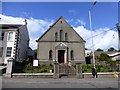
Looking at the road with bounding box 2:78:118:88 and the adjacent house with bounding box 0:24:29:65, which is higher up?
the adjacent house with bounding box 0:24:29:65

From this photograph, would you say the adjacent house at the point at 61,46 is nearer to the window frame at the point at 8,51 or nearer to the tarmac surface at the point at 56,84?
the window frame at the point at 8,51

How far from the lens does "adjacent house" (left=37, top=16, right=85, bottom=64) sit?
34031 millimetres

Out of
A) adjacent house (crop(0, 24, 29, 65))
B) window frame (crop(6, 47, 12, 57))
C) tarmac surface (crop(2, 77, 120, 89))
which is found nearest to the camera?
tarmac surface (crop(2, 77, 120, 89))

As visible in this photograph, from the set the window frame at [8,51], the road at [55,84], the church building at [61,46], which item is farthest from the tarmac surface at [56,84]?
the church building at [61,46]

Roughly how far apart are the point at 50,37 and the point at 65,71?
11101 millimetres

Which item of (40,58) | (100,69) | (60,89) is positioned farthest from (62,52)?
(60,89)

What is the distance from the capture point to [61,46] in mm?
34281

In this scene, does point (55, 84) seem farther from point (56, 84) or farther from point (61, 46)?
point (61, 46)

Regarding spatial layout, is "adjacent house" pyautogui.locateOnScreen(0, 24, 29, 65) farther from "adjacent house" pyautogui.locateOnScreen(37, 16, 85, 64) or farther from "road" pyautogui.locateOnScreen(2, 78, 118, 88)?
"road" pyautogui.locateOnScreen(2, 78, 118, 88)

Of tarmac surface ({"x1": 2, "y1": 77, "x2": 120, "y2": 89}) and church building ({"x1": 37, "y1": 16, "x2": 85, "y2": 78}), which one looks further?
church building ({"x1": 37, "y1": 16, "x2": 85, "y2": 78})

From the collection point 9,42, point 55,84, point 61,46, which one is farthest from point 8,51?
point 55,84

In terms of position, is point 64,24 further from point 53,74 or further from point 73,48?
point 53,74

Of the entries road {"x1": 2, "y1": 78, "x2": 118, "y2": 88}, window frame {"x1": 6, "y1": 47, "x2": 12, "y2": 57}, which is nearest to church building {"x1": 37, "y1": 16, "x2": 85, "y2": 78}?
window frame {"x1": 6, "y1": 47, "x2": 12, "y2": 57}

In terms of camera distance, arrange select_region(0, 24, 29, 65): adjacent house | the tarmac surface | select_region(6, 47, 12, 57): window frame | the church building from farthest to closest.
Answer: the church building < select_region(6, 47, 12, 57): window frame < select_region(0, 24, 29, 65): adjacent house < the tarmac surface
